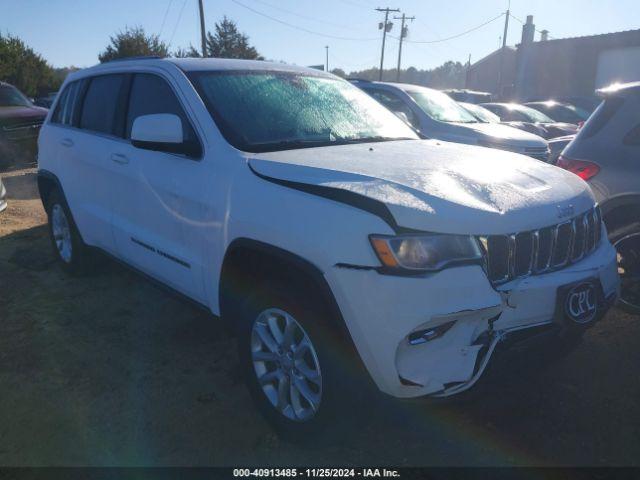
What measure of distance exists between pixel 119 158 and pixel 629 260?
3.58 meters

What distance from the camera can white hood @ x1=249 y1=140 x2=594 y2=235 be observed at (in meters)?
2.17

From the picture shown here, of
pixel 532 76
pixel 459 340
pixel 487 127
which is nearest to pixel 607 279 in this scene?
pixel 459 340

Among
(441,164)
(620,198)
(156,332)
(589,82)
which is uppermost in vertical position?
(589,82)

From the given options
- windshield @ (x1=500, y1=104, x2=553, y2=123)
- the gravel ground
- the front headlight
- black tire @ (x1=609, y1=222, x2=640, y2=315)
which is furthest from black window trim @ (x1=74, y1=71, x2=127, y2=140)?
windshield @ (x1=500, y1=104, x2=553, y2=123)

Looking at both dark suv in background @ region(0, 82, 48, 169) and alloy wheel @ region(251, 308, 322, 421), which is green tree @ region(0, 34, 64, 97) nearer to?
dark suv in background @ region(0, 82, 48, 169)

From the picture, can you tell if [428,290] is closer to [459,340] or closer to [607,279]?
[459,340]

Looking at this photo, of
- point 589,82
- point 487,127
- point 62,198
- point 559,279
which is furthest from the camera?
point 589,82

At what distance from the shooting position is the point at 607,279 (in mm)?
2664

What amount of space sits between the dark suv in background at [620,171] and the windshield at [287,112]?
131 centimetres

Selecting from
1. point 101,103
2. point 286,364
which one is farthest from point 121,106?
point 286,364

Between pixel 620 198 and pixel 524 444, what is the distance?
199cm

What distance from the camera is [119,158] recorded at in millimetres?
3639

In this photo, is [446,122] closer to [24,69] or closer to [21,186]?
[21,186]

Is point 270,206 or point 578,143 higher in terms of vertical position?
point 578,143
